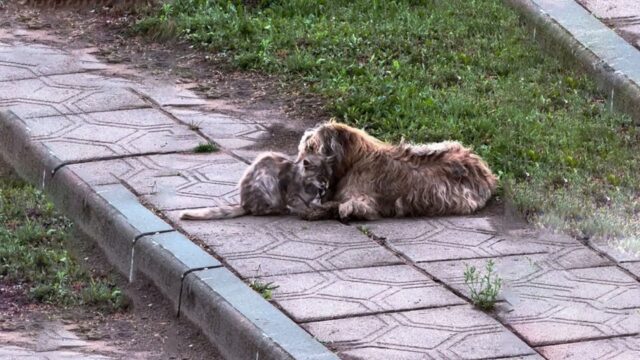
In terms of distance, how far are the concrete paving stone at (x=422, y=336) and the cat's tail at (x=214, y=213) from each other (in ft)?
4.67

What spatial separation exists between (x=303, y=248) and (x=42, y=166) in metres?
2.03

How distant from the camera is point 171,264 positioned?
6.98 meters

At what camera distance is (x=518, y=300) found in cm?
661

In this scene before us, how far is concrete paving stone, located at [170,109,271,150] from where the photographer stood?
8828 millimetres

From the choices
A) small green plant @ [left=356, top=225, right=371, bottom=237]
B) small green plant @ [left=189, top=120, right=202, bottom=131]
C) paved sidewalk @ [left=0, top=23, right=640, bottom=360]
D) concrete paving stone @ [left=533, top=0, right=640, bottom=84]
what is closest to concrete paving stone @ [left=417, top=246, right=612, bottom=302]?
paved sidewalk @ [left=0, top=23, right=640, bottom=360]

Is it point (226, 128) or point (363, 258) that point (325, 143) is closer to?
point (363, 258)

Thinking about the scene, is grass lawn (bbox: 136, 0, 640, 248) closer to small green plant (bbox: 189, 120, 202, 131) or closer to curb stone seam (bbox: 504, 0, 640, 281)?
curb stone seam (bbox: 504, 0, 640, 281)

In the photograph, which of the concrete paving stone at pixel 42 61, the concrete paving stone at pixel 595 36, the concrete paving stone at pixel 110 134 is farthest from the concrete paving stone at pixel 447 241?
the concrete paving stone at pixel 42 61

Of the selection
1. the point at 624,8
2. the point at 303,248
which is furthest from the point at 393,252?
the point at 624,8

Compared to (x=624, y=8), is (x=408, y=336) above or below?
below

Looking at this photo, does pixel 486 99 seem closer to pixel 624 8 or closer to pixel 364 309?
pixel 624 8

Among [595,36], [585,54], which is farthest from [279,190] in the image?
[595,36]

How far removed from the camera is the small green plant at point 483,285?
21.4 ft

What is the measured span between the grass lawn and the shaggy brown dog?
34cm
